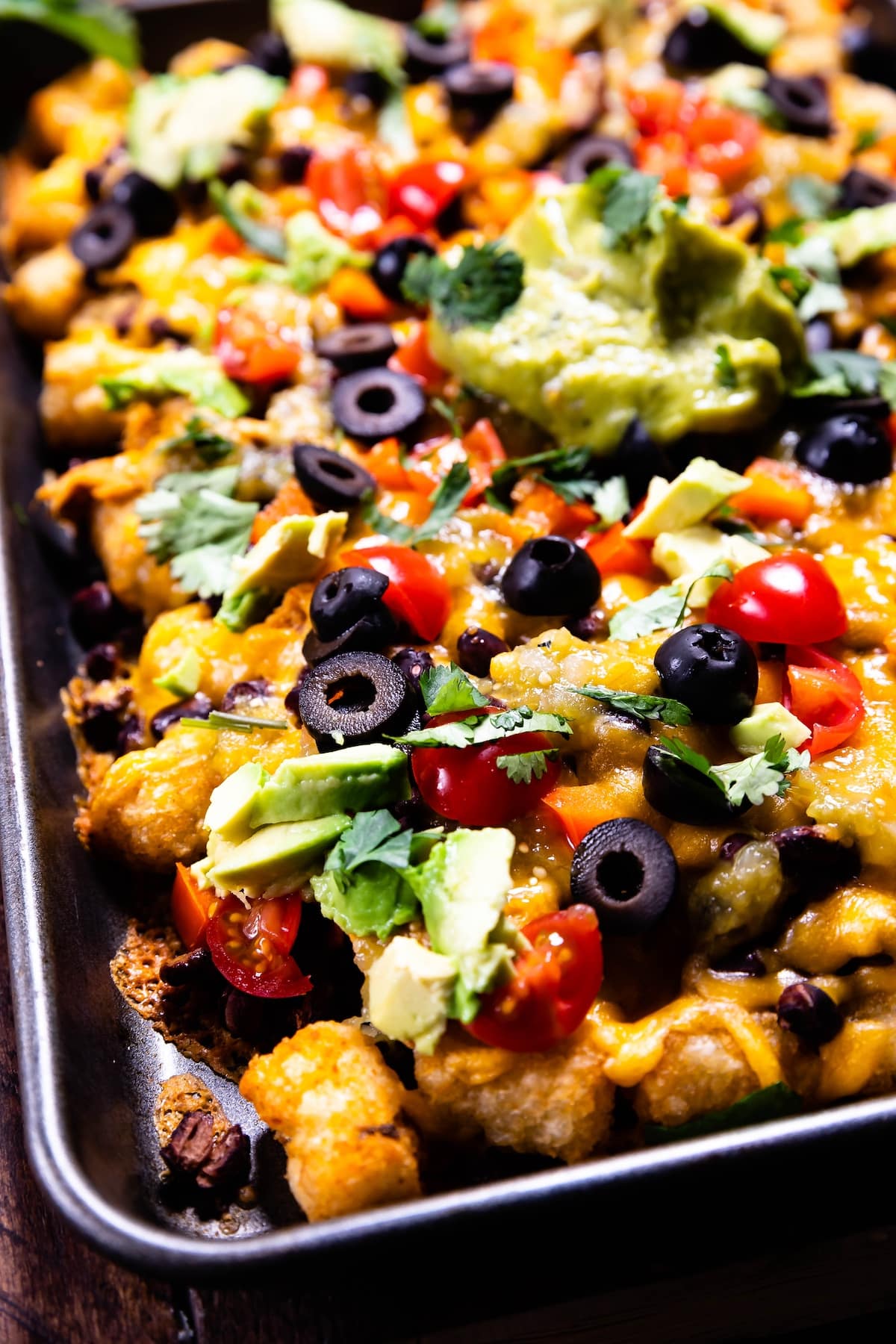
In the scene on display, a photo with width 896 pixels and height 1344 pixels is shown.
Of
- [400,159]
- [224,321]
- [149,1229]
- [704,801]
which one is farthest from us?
[400,159]

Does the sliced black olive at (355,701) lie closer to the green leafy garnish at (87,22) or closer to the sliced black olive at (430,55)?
the sliced black olive at (430,55)

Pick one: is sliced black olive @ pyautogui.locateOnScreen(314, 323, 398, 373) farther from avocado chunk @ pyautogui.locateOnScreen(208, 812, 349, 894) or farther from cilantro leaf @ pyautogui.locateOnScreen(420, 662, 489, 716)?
avocado chunk @ pyautogui.locateOnScreen(208, 812, 349, 894)

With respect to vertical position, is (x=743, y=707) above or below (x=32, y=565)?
above

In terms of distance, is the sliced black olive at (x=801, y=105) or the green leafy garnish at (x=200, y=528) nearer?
the green leafy garnish at (x=200, y=528)

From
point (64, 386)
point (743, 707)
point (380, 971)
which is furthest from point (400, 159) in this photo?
point (380, 971)

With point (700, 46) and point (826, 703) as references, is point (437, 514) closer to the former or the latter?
point (826, 703)

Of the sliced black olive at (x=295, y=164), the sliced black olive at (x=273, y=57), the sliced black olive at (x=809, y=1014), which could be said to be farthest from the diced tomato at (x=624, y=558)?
the sliced black olive at (x=273, y=57)

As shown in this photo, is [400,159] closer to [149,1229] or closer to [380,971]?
[380,971]
